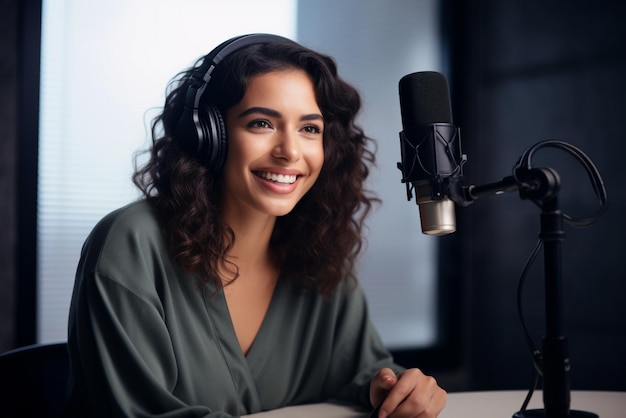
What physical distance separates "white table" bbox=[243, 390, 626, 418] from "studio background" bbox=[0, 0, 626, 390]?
1286mm

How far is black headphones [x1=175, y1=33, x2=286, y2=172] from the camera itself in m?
1.29

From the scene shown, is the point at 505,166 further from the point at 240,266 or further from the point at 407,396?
the point at 407,396

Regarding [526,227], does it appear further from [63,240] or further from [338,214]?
[63,240]

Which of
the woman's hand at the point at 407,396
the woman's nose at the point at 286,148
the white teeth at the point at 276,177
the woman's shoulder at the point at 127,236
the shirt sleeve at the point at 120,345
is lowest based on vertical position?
the woman's hand at the point at 407,396

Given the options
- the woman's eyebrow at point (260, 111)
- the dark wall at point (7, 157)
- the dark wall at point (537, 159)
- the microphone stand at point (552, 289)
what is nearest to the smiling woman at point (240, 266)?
the woman's eyebrow at point (260, 111)

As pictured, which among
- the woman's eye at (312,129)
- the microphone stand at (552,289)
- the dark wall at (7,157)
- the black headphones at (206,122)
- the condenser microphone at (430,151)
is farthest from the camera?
the dark wall at (7,157)

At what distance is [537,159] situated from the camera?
268cm

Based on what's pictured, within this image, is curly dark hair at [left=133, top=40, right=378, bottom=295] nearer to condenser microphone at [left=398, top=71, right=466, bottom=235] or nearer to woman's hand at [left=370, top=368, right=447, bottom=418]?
woman's hand at [left=370, top=368, right=447, bottom=418]

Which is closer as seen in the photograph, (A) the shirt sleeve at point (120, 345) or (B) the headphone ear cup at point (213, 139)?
(A) the shirt sleeve at point (120, 345)

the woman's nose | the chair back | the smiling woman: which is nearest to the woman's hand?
the smiling woman

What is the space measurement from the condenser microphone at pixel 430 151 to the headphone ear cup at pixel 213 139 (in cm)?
49

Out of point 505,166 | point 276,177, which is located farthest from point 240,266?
point 505,166

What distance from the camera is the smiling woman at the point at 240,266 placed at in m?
1.12

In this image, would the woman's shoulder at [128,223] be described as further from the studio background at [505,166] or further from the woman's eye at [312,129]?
the studio background at [505,166]
